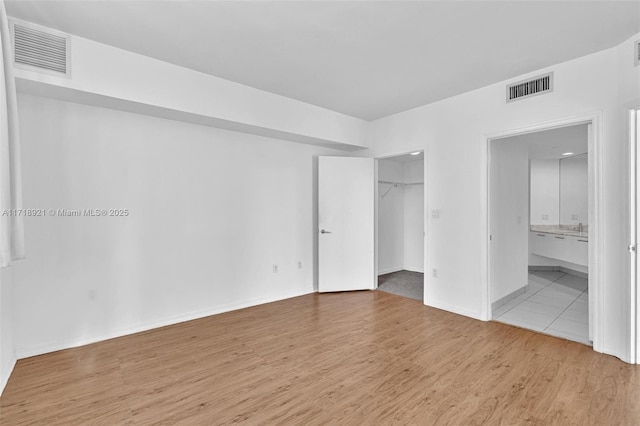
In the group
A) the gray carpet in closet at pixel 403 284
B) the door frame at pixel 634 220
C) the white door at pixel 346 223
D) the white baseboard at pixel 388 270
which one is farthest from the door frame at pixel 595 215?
the white baseboard at pixel 388 270

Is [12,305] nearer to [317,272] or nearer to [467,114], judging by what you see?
[317,272]

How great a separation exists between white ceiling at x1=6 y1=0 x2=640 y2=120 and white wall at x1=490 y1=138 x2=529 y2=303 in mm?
1266

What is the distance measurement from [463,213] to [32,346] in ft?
14.9

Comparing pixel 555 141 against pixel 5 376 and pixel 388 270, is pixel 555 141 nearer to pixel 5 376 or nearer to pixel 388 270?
pixel 388 270

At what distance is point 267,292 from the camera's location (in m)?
4.30

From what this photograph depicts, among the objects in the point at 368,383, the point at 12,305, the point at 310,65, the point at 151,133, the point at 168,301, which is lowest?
the point at 368,383

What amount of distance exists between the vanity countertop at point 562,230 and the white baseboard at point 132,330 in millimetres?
5011

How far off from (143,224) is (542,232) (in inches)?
262

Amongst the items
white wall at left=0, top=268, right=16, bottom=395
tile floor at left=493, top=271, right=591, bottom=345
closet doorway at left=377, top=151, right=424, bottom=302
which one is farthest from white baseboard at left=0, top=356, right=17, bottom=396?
closet doorway at left=377, top=151, right=424, bottom=302

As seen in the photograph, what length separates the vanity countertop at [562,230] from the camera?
5.45 meters

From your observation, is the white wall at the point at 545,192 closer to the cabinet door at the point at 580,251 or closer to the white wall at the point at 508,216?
the cabinet door at the point at 580,251

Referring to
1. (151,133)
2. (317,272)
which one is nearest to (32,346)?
(151,133)

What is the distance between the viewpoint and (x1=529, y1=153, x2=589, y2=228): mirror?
629 centimetres

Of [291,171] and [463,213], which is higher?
[291,171]
